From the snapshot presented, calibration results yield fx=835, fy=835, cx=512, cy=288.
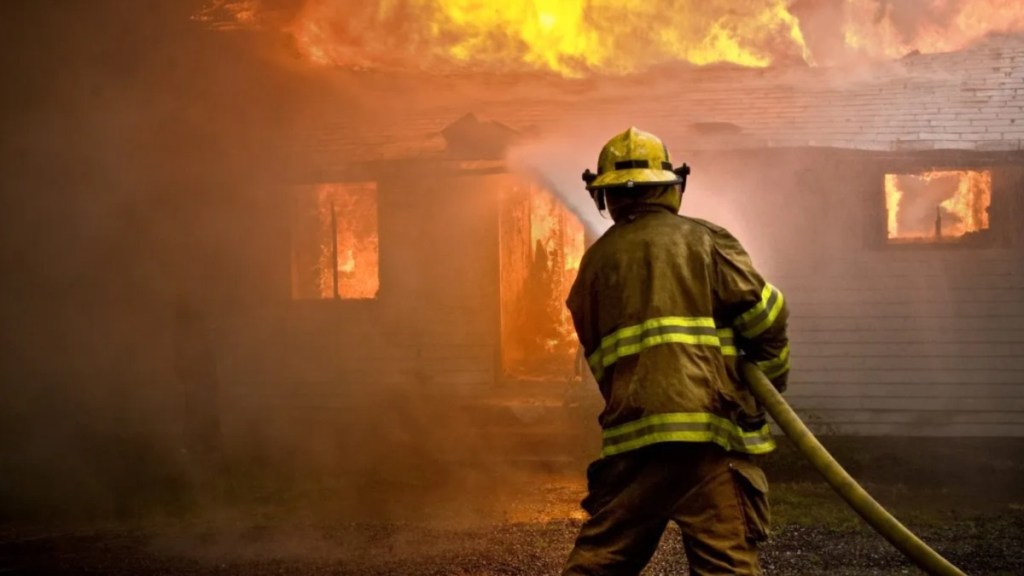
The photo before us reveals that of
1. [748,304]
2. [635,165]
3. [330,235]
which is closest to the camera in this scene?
[748,304]

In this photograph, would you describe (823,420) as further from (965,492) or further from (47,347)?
(47,347)

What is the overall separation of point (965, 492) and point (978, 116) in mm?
4490

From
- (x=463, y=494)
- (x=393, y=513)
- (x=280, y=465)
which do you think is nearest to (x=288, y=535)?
(x=393, y=513)

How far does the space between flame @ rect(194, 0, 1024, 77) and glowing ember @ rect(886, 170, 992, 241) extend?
3.43m

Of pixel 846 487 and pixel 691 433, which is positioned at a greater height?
pixel 691 433

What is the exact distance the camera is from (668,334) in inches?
114

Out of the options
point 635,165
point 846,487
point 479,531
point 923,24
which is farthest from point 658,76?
point 846,487

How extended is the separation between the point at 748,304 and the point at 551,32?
10665mm

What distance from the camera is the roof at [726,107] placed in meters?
9.31

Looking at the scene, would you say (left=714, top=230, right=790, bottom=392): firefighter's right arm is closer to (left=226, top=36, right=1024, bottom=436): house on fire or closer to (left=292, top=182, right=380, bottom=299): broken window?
(left=226, top=36, right=1024, bottom=436): house on fire

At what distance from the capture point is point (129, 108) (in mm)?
11133

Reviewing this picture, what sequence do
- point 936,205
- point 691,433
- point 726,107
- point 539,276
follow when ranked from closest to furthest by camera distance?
point 691,433 → point 936,205 → point 726,107 → point 539,276

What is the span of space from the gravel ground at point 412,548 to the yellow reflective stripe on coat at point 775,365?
2343 mm

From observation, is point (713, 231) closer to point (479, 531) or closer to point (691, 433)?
point (691, 433)
